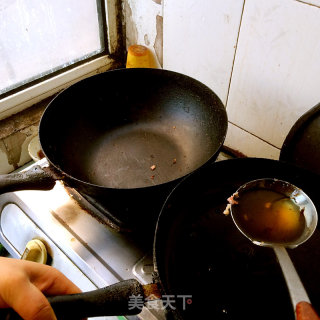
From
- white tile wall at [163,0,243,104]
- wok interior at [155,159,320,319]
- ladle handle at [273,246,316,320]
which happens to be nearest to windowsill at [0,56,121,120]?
white tile wall at [163,0,243,104]

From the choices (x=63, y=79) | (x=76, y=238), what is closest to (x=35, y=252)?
(x=76, y=238)

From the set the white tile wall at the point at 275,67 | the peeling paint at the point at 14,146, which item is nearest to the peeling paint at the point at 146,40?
the white tile wall at the point at 275,67

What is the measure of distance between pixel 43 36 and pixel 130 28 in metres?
0.26

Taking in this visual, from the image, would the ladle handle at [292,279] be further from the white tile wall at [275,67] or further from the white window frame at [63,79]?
the white window frame at [63,79]

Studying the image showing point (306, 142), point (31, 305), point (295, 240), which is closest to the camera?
point (31, 305)

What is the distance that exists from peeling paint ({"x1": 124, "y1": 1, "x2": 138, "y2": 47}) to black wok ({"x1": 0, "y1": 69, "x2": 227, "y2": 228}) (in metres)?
0.23

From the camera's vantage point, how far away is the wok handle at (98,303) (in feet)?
1.40

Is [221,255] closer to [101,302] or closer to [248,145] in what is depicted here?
[101,302]

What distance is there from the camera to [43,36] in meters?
0.94

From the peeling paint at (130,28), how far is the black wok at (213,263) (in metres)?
0.59

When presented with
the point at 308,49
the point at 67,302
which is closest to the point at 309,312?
the point at 67,302

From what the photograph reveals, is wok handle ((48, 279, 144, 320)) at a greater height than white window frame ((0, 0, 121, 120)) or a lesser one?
greater

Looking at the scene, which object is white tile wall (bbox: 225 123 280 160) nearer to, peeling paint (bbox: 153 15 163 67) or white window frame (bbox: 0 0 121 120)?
peeling paint (bbox: 153 15 163 67)

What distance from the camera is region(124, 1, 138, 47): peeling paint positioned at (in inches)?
38.1
